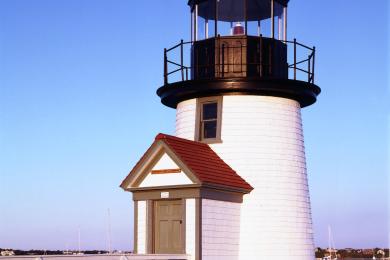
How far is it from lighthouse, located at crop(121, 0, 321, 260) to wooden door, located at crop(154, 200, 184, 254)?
0.08 feet

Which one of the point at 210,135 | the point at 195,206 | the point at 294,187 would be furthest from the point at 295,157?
the point at 195,206

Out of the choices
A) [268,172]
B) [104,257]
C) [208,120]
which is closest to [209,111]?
[208,120]

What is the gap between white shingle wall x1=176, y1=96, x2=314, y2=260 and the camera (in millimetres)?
21859

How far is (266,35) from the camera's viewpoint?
23.3 metres

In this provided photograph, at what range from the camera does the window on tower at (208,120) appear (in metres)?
22.6

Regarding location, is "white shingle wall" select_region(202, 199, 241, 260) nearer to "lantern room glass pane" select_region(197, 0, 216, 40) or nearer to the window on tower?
the window on tower

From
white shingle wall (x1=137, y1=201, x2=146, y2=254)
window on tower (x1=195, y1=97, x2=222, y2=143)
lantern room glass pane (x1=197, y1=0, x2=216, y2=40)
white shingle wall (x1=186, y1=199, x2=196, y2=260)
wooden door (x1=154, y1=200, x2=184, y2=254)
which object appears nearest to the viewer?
white shingle wall (x1=186, y1=199, x2=196, y2=260)

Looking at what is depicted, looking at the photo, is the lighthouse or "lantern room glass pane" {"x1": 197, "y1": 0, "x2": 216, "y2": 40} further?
"lantern room glass pane" {"x1": 197, "y1": 0, "x2": 216, "y2": 40}

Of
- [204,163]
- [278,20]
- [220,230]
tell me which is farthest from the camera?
[278,20]

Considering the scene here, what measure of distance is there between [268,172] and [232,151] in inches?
43.8

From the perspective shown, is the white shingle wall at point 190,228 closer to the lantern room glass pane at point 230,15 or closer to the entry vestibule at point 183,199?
the entry vestibule at point 183,199

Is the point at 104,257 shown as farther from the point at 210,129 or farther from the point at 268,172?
the point at 210,129

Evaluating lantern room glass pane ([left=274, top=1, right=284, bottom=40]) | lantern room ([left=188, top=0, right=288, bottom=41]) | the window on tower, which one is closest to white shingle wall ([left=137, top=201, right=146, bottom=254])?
the window on tower

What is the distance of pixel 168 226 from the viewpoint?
827 inches
